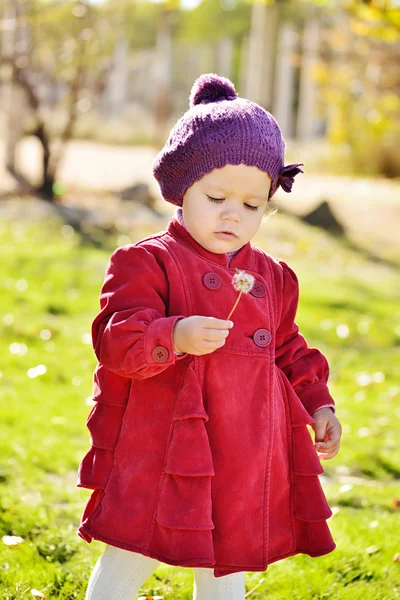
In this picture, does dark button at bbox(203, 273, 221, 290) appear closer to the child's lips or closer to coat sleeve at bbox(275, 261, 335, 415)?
the child's lips

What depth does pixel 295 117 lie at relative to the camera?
117ft

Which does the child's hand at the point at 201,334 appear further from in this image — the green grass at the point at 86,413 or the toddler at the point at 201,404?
the green grass at the point at 86,413

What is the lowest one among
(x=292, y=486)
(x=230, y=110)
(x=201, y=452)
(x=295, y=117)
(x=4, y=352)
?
(x=295, y=117)

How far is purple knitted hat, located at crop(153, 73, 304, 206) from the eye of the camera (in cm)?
219

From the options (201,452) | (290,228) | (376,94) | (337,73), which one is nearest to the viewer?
(201,452)

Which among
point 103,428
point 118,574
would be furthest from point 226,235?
point 118,574

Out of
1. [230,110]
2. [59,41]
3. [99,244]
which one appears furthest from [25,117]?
[230,110]

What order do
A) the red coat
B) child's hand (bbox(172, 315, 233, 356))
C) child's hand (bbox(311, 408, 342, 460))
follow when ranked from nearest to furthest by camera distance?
child's hand (bbox(172, 315, 233, 356)), the red coat, child's hand (bbox(311, 408, 342, 460))

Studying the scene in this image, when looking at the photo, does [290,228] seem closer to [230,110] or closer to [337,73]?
[337,73]

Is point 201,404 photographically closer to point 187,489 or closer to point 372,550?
point 187,489

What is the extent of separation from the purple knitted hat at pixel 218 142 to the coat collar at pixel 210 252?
0.08m

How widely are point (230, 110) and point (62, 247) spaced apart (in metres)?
7.05

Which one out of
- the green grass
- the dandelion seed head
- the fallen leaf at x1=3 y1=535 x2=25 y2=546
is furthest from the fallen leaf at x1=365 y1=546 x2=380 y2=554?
the dandelion seed head

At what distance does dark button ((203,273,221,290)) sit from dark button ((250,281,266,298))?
0.11 m
